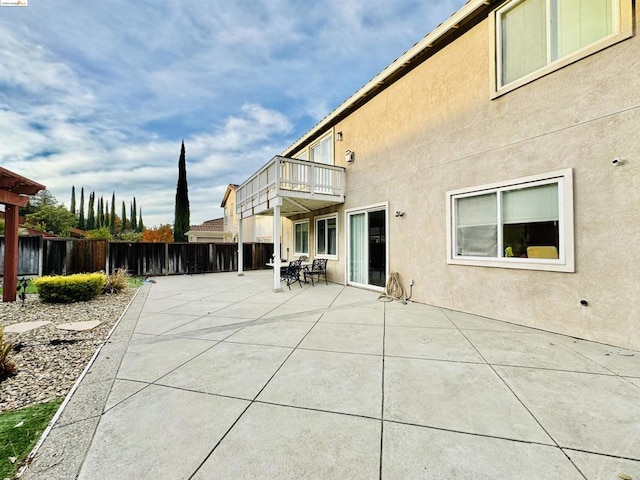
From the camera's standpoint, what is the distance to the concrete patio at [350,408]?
171 cm

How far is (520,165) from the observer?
4707 millimetres

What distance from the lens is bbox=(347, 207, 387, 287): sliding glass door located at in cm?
794

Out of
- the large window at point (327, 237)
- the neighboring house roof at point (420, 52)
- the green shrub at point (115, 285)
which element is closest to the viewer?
the neighboring house roof at point (420, 52)

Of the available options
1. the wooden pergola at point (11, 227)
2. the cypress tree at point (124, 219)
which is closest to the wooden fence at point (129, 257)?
the wooden pergola at point (11, 227)

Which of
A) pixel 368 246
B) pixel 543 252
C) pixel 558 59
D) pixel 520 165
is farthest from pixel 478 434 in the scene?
pixel 368 246

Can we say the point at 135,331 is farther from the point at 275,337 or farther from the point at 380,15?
the point at 380,15

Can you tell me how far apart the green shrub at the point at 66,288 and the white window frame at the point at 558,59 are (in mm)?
9963

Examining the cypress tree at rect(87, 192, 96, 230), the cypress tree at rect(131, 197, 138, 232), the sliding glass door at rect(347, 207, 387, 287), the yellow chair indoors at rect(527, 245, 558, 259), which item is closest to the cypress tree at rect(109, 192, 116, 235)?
the cypress tree at rect(87, 192, 96, 230)

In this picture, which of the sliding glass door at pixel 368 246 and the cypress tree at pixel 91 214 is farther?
the cypress tree at pixel 91 214

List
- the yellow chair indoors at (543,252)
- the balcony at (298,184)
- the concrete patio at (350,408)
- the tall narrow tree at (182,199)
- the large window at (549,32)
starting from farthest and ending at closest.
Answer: the tall narrow tree at (182,199)
the balcony at (298,184)
the yellow chair indoors at (543,252)
the large window at (549,32)
the concrete patio at (350,408)

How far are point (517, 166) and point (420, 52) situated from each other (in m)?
3.56

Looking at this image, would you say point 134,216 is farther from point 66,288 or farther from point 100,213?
point 66,288

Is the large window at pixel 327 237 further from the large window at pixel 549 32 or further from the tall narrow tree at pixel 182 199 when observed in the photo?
the tall narrow tree at pixel 182 199

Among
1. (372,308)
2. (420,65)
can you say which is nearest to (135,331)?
(372,308)
